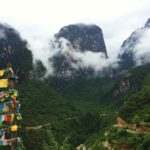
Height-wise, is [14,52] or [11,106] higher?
[14,52]

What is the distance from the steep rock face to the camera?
557 feet

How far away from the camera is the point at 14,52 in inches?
7013

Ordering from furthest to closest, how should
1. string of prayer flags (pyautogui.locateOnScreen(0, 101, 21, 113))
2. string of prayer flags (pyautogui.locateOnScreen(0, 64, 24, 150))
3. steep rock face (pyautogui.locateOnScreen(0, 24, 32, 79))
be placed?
1. steep rock face (pyautogui.locateOnScreen(0, 24, 32, 79))
2. string of prayer flags (pyautogui.locateOnScreen(0, 101, 21, 113))
3. string of prayer flags (pyautogui.locateOnScreen(0, 64, 24, 150))

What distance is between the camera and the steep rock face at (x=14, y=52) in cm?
16962

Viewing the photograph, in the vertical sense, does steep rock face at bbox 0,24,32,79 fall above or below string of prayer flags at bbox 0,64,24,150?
above

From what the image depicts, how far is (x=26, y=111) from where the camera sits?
423 ft

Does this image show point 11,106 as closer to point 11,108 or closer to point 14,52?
point 11,108

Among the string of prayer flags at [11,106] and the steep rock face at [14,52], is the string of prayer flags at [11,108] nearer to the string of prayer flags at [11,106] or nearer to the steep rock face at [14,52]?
the string of prayer flags at [11,106]

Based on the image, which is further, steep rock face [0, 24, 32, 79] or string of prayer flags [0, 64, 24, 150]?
steep rock face [0, 24, 32, 79]

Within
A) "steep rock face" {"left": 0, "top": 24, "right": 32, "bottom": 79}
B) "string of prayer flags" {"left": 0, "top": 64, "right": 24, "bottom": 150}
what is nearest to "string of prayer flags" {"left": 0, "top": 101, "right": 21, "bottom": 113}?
"string of prayer flags" {"left": 0, "top": 64, "right": 24, "bottom": 150}

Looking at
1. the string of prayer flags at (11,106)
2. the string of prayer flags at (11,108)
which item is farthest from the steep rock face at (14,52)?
the string of prayer flags at (11,108)

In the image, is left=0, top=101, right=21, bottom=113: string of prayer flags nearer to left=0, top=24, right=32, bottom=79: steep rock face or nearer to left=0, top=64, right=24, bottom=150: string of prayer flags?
left=0, top=64, right=24, bottom=150: string of prayer flags

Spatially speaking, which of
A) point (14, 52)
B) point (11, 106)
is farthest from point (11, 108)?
point (14, 52)

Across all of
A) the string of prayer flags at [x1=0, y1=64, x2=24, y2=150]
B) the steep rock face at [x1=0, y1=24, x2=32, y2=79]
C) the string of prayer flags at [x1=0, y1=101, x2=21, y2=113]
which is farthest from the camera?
the steep rock face at [x1=0, y1=24, x2=32, y2=79]
